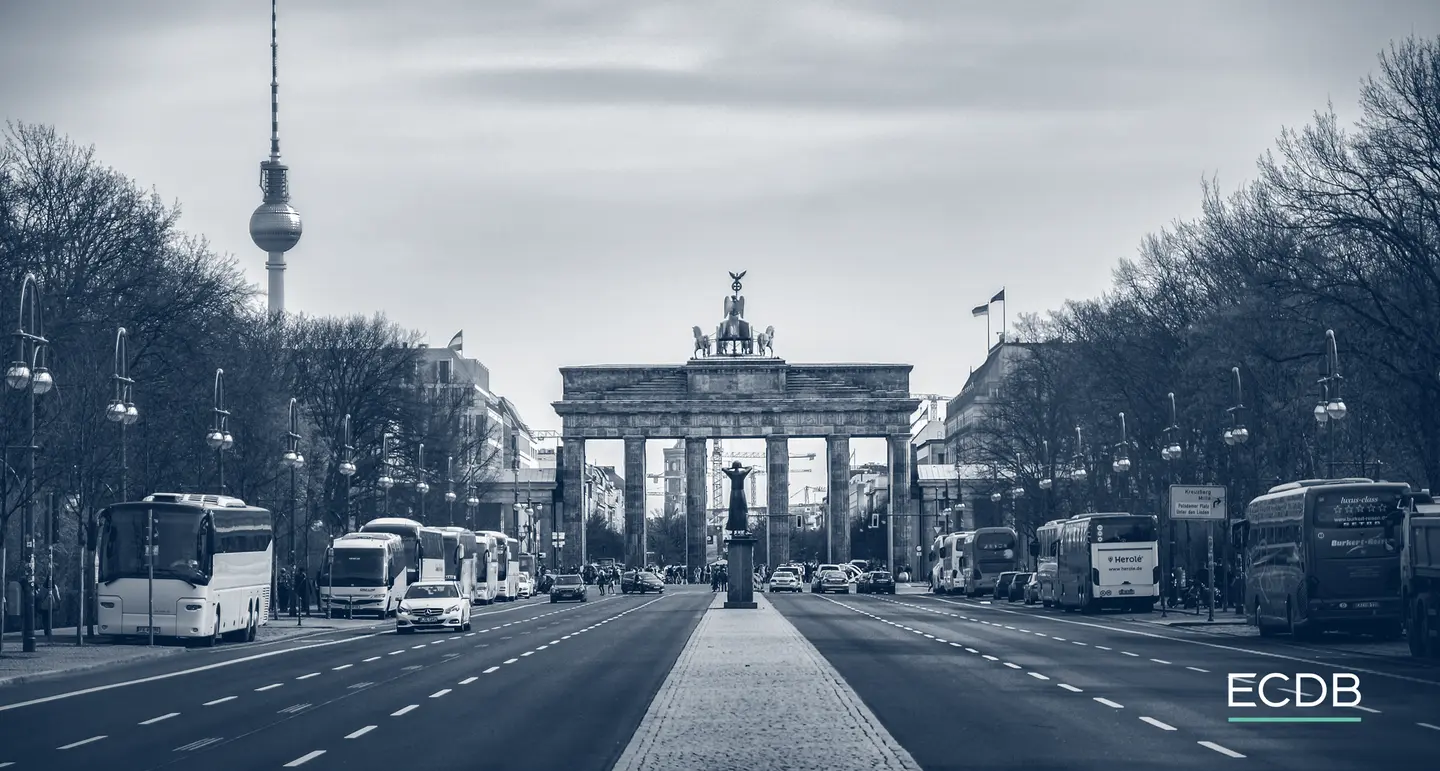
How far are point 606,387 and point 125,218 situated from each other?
8824cm

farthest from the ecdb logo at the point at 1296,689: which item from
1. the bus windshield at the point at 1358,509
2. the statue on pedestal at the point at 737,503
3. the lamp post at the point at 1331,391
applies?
the statue on pedestal at the point at 737,503

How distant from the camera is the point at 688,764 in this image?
17.7 meters

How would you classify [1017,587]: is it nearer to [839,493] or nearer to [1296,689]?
[1296,689]

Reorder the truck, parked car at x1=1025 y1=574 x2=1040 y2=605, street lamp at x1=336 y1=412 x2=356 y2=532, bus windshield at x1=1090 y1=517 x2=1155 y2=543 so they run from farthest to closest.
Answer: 1. parked car at x1=1025 y1=574 x2=1040 y2=605
2. street lamp at x1=336 y1=412 x2=356 y2=532
3. bus windshield at x1=1090 y1=517 x2=1155 y2=543
4. the truck

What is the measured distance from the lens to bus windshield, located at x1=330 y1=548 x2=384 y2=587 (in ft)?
231

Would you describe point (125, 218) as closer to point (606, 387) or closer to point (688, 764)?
point (688, 764)

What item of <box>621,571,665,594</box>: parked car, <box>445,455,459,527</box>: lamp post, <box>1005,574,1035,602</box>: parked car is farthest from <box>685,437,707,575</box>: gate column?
<box>1005,574,1035,602</box>: parked car

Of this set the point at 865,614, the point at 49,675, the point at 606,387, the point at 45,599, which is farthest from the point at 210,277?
the point at 606,387

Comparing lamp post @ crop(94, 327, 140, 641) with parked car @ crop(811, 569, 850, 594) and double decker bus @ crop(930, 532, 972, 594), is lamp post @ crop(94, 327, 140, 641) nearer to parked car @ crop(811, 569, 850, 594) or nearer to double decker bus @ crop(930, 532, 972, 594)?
double decker bus @ crop(930, 532, 972, 594)

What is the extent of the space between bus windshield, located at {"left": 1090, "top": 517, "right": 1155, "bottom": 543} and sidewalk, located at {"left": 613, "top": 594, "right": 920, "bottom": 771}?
29.3 meters

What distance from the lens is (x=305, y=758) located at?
766 inches

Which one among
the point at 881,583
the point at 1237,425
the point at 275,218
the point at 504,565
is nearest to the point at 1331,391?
the point at 1237,425

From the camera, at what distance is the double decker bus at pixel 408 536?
7381cm

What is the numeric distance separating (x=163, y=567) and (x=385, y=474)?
43.9 meters
